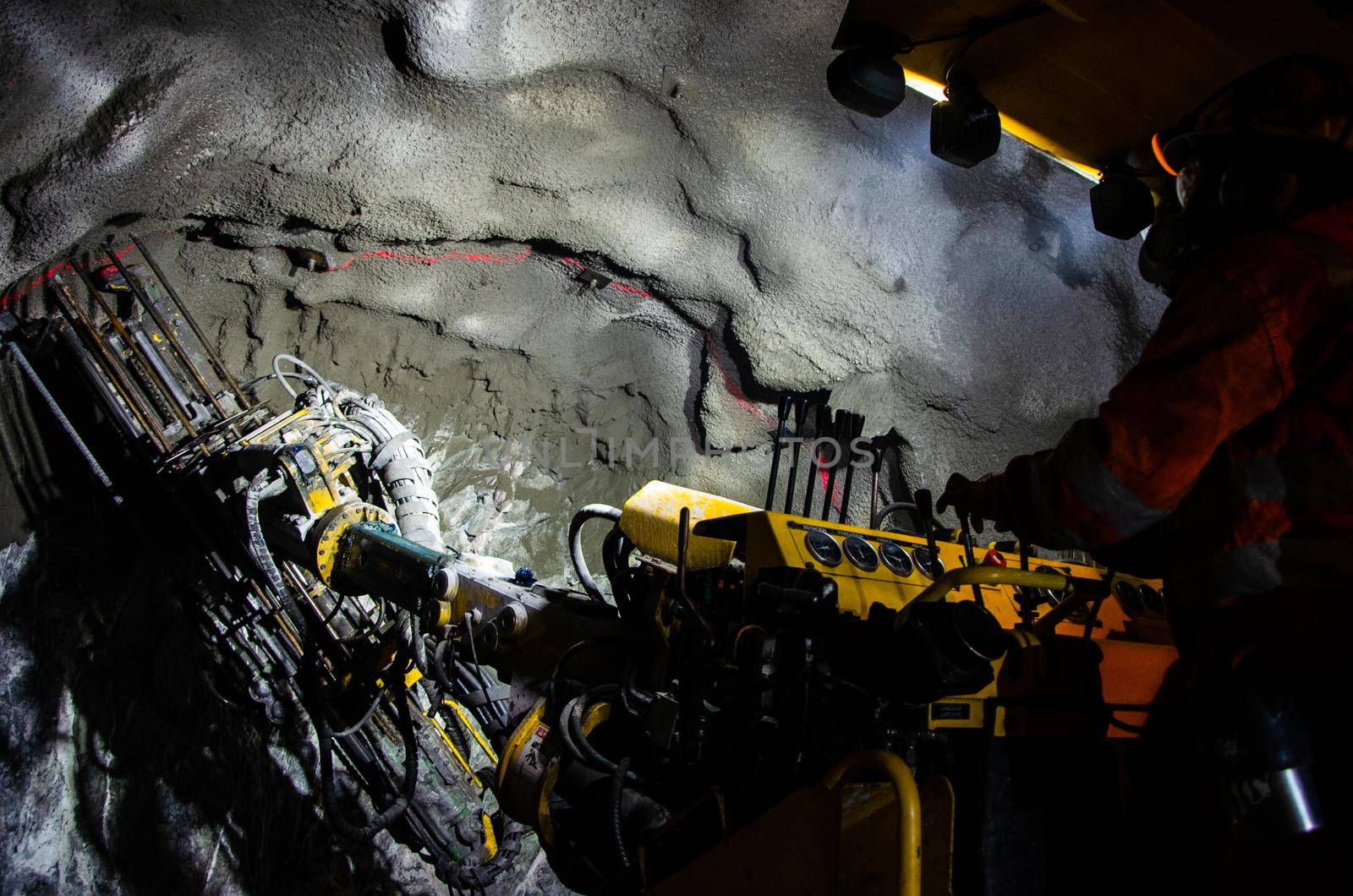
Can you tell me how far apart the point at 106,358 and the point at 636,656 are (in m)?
3.30

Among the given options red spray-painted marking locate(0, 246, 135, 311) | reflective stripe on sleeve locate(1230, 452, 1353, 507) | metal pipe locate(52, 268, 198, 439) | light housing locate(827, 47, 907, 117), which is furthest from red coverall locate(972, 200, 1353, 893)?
red spray-painted marking locate(0, 246, 135, 311)

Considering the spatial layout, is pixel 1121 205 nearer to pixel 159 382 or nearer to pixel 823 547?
pixel 823 547

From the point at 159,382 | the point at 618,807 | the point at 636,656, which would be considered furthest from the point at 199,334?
the point at 618,807

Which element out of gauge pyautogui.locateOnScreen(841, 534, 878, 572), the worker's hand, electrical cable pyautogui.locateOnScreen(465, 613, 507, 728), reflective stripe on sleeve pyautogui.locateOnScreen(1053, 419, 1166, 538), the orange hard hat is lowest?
electrical cable pyautogui.locateOnScreen(465, 613, 507, 728)

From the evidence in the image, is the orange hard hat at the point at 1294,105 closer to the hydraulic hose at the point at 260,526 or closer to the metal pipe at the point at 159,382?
the hydraulic hose at the point at 260,526

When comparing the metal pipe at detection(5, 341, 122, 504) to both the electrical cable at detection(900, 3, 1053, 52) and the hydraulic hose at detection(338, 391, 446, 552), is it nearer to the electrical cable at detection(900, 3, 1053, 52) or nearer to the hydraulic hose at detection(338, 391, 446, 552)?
the hydraulic hose at detection(338, 391, 446, 552)

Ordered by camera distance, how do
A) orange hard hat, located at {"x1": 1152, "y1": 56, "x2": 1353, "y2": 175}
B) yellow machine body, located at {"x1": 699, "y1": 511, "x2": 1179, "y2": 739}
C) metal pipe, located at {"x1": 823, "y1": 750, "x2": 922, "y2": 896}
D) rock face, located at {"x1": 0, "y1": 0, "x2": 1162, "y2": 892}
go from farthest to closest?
rock face, located at {"x1": 0, "y1": 0, "x2": 1162, "y2": 892}
yellow machine body, located at {"x1": 699, "y1": 511, "x2": 1179, "y2": 739}
orange hard hat, located at {"x1": 1152, "y1": 56, "x2": 1353, "y2": 175}
metal pipe, located at {"x1": 823, "y1": 750, "x2": 922, "y2": 896}

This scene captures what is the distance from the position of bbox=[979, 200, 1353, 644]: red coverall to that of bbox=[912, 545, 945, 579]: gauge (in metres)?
0.93

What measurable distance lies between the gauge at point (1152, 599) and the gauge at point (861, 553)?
1.24 m

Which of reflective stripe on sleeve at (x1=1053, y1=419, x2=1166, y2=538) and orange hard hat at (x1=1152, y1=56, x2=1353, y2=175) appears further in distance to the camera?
orange hard hat at (x1=1152, y1=56, x2=1353, y2=175)

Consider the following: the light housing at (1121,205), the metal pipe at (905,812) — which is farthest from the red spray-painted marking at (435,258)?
the metal pipe at (905,812)

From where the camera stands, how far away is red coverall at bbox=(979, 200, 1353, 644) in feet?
4.13

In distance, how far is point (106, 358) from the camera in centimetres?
373

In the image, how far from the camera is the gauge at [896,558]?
2.35m
